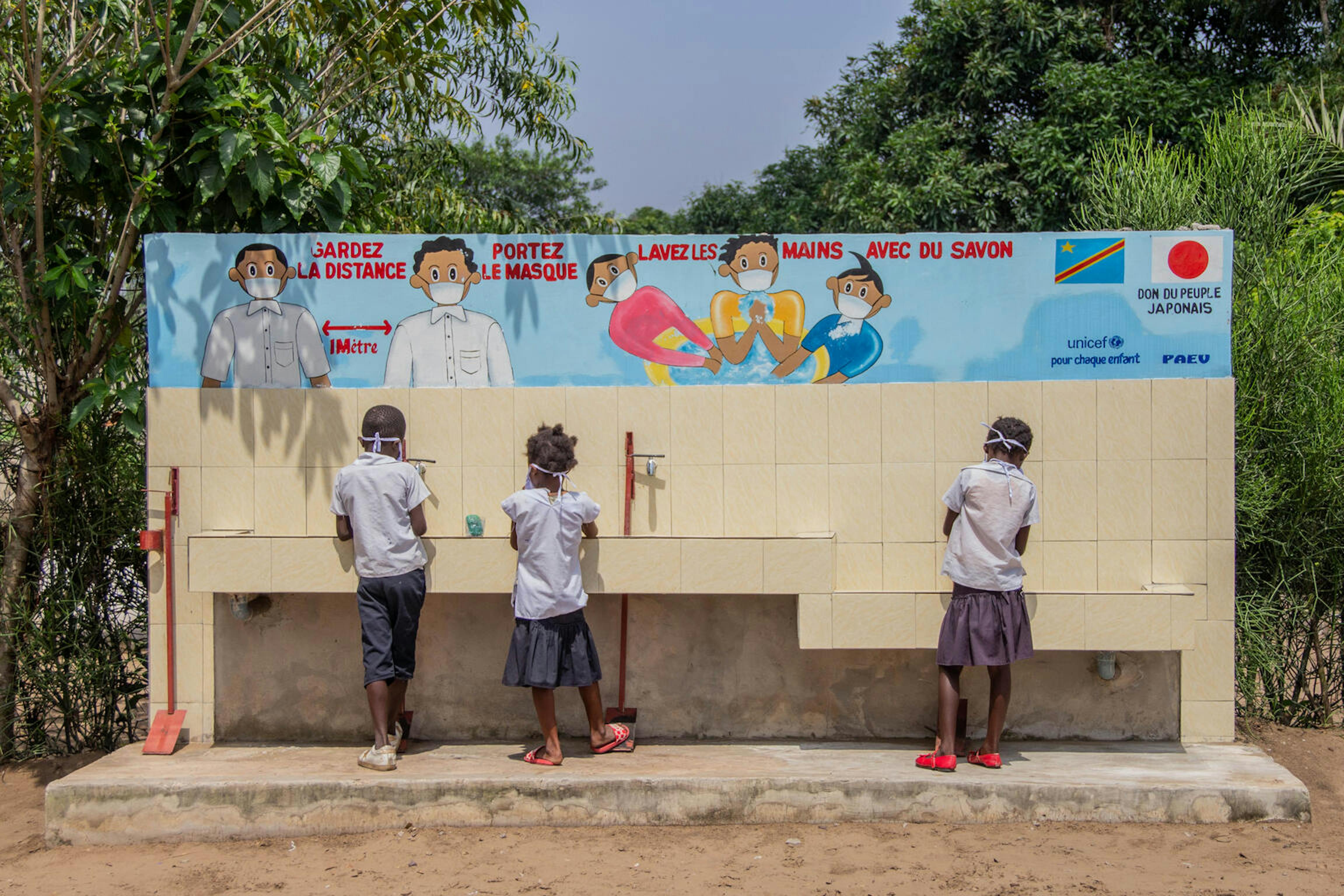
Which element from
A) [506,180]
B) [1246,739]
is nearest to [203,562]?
[1246,739]

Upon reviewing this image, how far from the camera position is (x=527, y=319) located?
527cm

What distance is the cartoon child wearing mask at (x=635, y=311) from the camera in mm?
5242

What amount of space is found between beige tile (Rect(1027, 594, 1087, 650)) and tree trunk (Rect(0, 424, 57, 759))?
197 inches

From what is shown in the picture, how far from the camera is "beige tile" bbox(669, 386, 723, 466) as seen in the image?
203 inches

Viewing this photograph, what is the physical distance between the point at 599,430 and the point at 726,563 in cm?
90

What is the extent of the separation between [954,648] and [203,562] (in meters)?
3.36

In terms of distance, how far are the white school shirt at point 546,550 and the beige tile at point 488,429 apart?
492 millimetres

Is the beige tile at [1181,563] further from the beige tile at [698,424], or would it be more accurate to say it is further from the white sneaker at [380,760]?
the white sneaker at [380,760]

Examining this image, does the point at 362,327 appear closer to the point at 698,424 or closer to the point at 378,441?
the point at 378,441

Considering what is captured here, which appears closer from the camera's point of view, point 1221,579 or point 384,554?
point 384,554

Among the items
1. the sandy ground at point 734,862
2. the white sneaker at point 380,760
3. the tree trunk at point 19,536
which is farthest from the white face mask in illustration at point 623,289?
the tree trunk at point 19,536

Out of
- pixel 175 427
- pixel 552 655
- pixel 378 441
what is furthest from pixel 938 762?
pixel 175 427

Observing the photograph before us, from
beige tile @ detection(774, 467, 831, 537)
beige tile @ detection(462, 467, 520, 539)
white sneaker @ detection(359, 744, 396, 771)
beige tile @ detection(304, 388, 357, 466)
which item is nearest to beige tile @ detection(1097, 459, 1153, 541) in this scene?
beige tile @ detection(774, 467, 831, 537)

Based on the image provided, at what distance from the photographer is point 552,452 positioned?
4.73m
